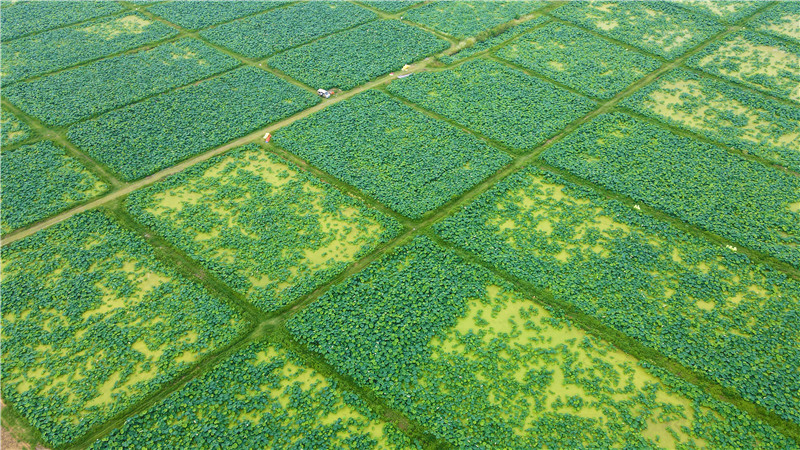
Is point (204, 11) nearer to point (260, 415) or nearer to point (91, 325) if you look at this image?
point (91, 325)

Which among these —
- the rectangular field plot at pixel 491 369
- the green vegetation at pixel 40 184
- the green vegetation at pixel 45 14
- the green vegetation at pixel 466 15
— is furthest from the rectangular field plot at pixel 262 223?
the green vegetation at pixel 45 14

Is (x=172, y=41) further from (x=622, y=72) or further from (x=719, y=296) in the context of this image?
(x=719, y=296)

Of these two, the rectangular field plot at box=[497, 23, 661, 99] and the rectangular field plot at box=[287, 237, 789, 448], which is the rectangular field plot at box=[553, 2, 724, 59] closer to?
the rectangular field plot at box=[497, 23, 661, 99]

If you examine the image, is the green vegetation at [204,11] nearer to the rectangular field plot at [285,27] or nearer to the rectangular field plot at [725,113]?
the rectangular field plot at [285,27]

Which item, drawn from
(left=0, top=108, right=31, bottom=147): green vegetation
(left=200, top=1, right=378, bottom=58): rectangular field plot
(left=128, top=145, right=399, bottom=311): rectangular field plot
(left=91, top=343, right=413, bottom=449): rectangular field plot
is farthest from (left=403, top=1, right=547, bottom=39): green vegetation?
(left=91, top=343, right=413, bottom=449): rectangular field plot

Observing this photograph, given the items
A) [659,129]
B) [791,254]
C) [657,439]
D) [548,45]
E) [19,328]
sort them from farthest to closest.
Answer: [548,45] < [659,129] < [791,254] < [19,328] < [657,439]

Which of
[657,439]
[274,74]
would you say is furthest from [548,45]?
[657,439]
